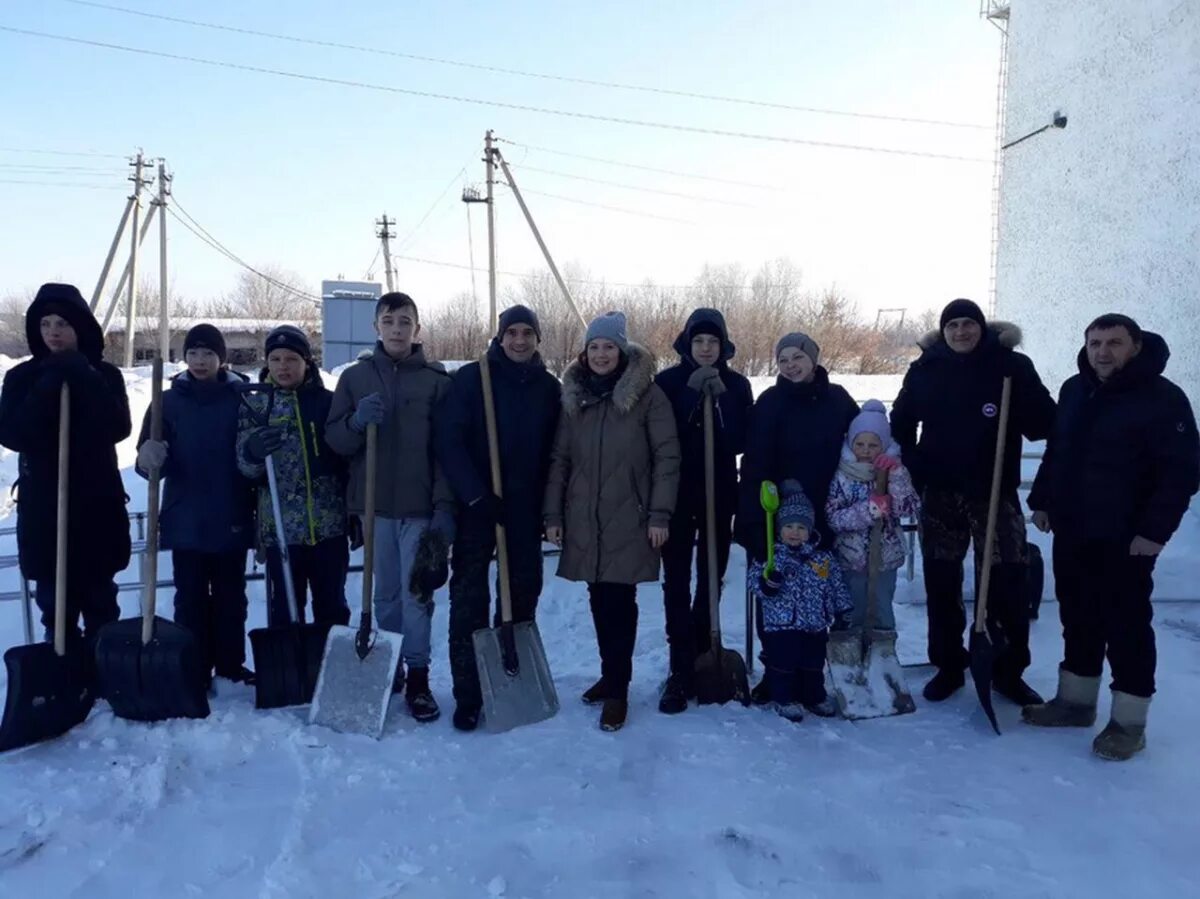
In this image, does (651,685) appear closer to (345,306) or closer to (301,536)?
(301,536)

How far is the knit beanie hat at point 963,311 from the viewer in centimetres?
353

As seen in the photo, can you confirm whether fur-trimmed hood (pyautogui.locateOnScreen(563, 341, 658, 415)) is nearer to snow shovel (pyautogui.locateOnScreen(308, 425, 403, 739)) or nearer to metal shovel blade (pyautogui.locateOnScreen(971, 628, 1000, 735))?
snow shovel (pyautogui.locateOnScreen(308, 425, 403, 739))

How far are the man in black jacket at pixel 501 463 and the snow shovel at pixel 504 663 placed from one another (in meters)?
0.03

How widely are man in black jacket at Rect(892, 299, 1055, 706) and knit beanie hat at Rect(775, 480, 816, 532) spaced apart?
54cm

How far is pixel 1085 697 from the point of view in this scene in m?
3.44

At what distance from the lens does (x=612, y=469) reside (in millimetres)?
3484

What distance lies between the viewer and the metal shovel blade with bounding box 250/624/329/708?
3.57m

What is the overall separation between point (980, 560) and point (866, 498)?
0.68m

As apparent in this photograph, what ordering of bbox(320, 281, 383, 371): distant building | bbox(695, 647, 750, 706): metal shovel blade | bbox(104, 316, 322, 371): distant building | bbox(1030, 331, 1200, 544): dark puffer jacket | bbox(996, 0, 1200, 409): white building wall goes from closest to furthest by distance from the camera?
bbox(1030, 331, 1200, 544): dark puffer jacket, bbox(695, 647, 750, 706): metal shovel blade, bbox(996, 0, 1200, 409): white building wall, bbox(320, 281, 383, 371): distant building, bbox(104, 316, 322, 371): distant building

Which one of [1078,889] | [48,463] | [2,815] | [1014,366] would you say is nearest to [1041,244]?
[1014,366]

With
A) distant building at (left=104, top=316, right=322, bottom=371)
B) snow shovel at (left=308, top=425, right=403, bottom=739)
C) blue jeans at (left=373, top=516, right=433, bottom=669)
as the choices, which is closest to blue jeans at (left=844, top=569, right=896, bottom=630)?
blue jeans at (left=373, top=516, right=433, bottom=669)

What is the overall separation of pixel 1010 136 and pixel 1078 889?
378 inches

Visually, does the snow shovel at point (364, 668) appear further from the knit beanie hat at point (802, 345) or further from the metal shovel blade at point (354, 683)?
the knit beanie hat at point (802, 345)

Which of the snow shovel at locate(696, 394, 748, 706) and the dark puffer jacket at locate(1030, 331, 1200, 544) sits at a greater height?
the dark puffer jacket at locate(1030, 331, 1200, 544)
